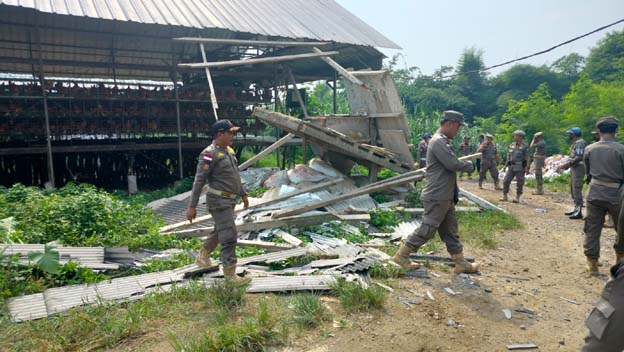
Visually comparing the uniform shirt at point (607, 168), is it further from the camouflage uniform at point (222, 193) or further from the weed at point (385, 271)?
the camouflage uniform at point (222, 193)

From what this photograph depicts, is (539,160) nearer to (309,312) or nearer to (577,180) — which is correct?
(577,180)

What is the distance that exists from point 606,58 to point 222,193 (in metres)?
40.8

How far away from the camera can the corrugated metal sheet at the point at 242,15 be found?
10.4 metres

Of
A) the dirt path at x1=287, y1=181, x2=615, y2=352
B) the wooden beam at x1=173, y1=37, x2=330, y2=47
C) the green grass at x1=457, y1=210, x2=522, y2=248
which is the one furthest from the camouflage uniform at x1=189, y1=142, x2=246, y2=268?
the wooden beam at x1=173, y1=37, x2=330, y2=47

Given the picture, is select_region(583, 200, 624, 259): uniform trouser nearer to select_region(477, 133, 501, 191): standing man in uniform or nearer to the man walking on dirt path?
the man walking on dirt path

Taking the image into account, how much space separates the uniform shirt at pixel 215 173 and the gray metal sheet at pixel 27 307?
6.07 feet

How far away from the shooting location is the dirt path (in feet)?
11.6

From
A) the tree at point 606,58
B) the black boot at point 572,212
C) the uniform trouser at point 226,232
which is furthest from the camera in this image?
the tree at point 606,58

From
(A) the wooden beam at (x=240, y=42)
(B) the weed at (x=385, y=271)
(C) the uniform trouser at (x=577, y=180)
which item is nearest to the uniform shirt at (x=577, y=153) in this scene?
(C) the uniform trouser at (x=577, y=180)

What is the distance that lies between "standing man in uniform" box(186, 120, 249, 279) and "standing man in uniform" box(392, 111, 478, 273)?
86.4 inches

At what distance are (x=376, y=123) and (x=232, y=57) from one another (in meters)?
7.48

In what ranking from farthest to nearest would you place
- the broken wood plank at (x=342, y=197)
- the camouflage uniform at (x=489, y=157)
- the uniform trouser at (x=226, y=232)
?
the camouflage uniform at (x=489, y=157) → the broken wood plank at (x=342, y=197) → the uniform trouser at (x=226, y=232)

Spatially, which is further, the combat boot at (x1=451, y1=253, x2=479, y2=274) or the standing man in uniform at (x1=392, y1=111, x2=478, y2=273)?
the combat boot at (x1=451, y1=253, x2=479, y2=274)

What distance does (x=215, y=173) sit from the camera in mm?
4930
